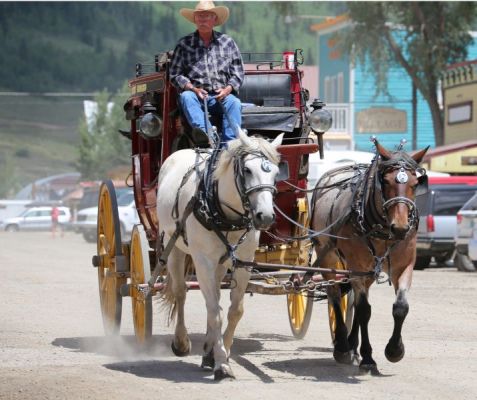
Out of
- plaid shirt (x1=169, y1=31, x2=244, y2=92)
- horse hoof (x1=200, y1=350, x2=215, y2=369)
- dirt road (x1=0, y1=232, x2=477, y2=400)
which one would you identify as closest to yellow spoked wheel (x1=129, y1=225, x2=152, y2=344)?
dirt road (x1=0, y1=232, x2=477, y2=400)

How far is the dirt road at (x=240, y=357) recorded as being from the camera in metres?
8.86

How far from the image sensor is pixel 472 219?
76.9 ft

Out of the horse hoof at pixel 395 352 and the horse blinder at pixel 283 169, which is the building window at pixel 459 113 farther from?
the horse hoof at pixel 395 352

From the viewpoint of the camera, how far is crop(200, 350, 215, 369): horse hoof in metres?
9.84

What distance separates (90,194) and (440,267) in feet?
71.1

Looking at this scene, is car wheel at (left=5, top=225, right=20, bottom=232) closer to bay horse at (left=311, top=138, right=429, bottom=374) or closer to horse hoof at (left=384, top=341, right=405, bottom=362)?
bay horse at (left=311, top=138, right=429, bottom=374)

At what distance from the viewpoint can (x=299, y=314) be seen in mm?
12602

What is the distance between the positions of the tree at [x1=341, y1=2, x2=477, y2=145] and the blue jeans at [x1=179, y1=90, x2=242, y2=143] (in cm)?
3575

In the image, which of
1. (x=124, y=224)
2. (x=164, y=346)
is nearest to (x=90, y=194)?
(x=124, y=224)

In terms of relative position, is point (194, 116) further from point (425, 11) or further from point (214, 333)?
point (425, 11)

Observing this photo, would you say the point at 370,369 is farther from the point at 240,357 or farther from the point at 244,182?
the point at 244,182

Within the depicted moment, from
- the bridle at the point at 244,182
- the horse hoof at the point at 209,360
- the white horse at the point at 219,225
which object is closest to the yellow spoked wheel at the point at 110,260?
the white horse at the point at 219,225

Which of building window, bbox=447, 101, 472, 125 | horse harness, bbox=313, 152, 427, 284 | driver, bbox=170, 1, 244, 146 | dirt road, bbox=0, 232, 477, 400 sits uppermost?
building window, bbox=447, 101, 472, 125

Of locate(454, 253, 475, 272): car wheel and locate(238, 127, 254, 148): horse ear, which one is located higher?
locate(238, 127, 254, 148): horse ear
